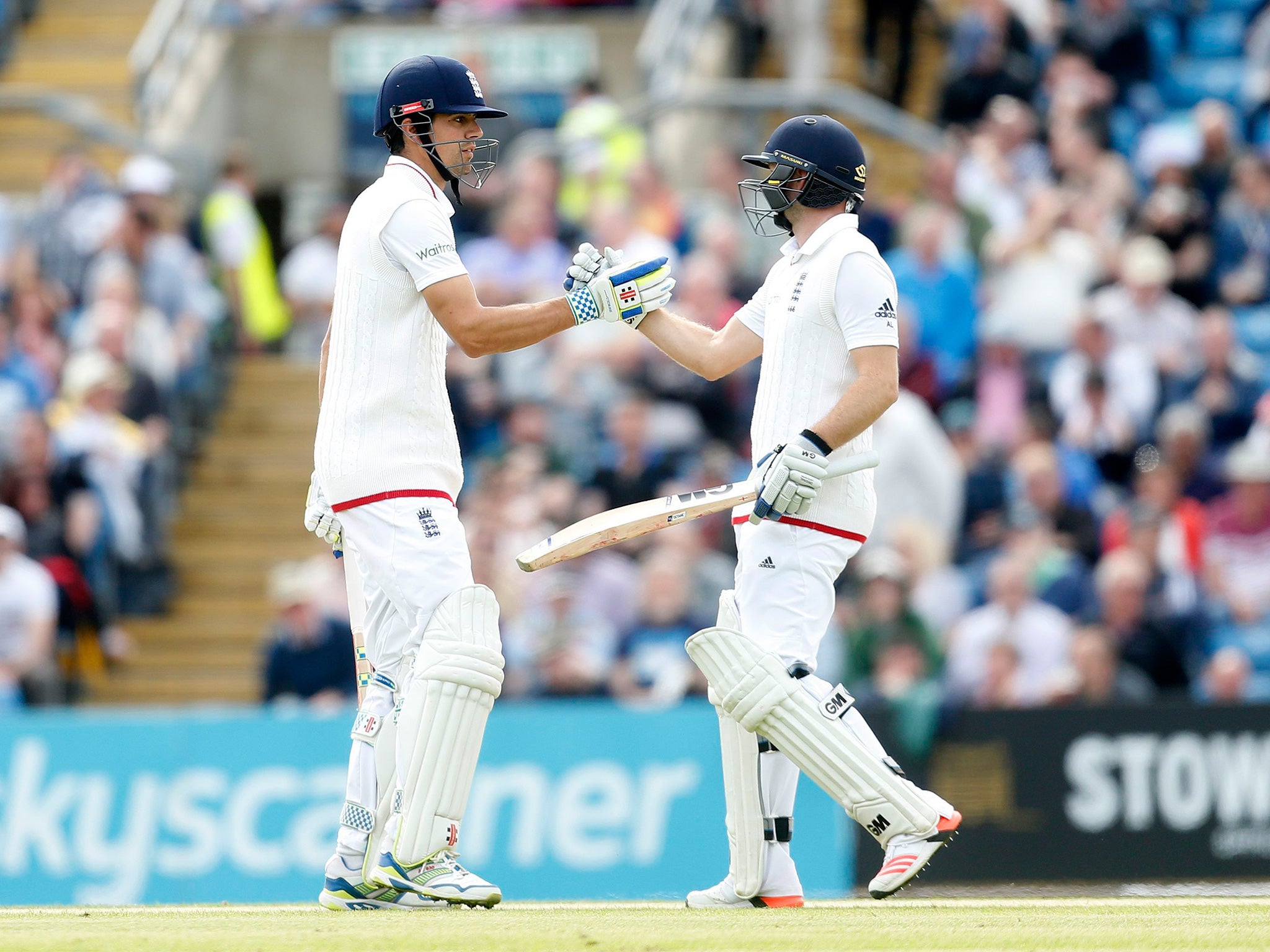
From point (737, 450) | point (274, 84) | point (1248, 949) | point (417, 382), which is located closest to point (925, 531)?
point (737, 450)

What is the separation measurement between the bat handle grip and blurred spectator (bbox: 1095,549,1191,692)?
5.10m

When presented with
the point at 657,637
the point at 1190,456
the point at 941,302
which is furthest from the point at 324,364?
the point at 1190,456

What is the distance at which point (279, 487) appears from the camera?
14.9 metres

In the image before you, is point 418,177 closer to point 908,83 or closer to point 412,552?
point 412,552

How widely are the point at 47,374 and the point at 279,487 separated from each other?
6.26ft

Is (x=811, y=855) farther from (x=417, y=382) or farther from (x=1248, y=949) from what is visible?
(x=1248, y=949)

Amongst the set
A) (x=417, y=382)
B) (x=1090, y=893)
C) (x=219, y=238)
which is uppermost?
(x=219, y=238)

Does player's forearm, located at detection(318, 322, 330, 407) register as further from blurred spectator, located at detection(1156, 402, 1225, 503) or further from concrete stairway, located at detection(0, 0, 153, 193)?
concrete stairway, located at detection(0, 0, 153, 193)

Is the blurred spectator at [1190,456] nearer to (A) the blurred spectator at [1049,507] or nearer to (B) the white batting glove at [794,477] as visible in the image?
(A) the blurred spectator at [1049,507]

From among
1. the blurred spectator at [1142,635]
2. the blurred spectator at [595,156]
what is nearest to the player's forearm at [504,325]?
the blurred spectator at [1142,635]

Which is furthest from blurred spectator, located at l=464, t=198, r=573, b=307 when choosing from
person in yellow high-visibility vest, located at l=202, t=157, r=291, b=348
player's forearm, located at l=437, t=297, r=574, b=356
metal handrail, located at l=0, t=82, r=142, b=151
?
player's forearm, located at l=437, t=297, r=574, b=356

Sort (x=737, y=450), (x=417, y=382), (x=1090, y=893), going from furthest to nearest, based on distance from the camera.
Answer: (x=737, y=450) < (x=1090, y=893) < (x=417, y=382)

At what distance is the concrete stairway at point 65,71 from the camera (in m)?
16.5

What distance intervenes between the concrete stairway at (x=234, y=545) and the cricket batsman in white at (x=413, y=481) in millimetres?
6496
